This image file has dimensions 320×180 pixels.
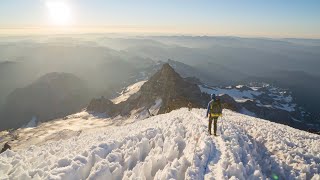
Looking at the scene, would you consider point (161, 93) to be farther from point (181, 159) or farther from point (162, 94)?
point (181, 159)

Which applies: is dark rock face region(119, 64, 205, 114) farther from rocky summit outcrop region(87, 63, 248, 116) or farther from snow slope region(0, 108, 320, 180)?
snow slope region(0, 108, 320, 180)

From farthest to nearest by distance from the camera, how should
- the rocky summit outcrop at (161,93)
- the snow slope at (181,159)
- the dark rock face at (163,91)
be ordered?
the dark rock face at (163,91)
the rocky summit outcrop at (161,93)
the snow slope at (181,159)

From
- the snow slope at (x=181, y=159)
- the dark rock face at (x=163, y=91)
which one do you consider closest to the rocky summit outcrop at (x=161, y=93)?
the dark rock face at (x=163, y=91)

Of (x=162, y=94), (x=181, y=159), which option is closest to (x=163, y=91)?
(x=162, y=94)

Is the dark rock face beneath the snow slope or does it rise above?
beneath

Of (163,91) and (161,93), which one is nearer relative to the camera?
(163,91)

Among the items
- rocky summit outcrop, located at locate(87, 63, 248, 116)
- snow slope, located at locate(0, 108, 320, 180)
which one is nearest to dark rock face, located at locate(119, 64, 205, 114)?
rocky summit outcrop, located at locate(87, 63, 248, 116)

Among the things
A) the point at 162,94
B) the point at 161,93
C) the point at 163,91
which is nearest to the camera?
the point at 162,94

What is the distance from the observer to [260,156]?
16156mm

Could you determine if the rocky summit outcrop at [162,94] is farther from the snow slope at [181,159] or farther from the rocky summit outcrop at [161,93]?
the snow slope at [181,159]

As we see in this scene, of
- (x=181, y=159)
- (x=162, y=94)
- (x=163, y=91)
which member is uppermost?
(x=181, y=159)

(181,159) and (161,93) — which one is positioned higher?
(181,159)

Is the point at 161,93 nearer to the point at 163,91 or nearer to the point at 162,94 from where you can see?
the point at 163,91

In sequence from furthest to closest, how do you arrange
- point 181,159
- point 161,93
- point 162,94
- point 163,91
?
point 161,93
point 163,91
point 162,94
point 181,159
